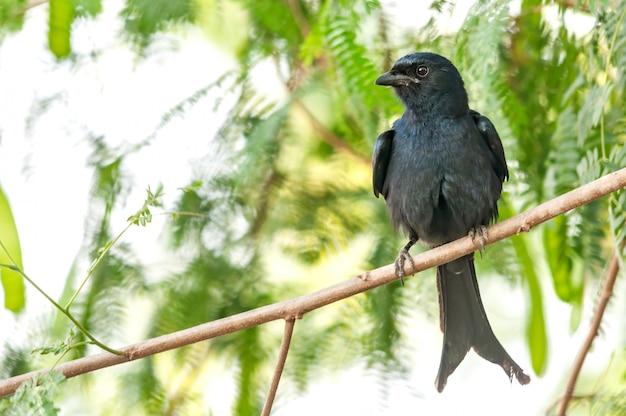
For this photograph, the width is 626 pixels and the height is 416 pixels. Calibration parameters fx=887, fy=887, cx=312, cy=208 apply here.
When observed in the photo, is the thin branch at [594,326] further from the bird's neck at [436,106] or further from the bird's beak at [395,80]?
the bird's beak at [395,80]

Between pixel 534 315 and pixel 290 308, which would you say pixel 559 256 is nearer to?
pixel 534 315

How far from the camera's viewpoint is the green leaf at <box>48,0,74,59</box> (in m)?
3.27

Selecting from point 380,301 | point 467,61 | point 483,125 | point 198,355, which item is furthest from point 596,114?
point 198,355

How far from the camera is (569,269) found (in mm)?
3170

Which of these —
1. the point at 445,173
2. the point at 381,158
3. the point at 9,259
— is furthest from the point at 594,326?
the point at 9,259

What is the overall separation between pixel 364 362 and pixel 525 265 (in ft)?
2.30

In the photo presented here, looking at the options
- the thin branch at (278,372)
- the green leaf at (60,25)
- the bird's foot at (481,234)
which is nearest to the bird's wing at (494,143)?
the bird's foot at (481,234)

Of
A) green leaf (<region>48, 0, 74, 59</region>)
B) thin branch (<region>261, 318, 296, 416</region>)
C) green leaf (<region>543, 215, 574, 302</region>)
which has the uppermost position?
green leaf (<region>48, 0, 74, 59</region>)

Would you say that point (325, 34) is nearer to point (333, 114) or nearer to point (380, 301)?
point (333, 114)

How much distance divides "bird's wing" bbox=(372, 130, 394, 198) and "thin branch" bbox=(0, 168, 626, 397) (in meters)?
0.98

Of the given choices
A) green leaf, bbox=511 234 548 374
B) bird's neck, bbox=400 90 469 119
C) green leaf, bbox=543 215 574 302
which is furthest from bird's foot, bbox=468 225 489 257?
bird's neck, bbox=400 90 469 119

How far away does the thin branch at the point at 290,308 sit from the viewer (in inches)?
93.6

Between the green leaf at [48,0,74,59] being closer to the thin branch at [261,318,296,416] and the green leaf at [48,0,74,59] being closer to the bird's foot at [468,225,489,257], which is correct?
the thin branch at [261,318,296,416]

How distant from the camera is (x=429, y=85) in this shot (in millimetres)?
3678
